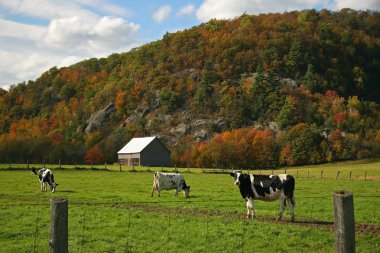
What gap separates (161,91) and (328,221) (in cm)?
14691

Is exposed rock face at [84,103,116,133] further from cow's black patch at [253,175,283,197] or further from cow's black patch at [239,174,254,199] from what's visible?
cow's black patch at [253,175,283,197]

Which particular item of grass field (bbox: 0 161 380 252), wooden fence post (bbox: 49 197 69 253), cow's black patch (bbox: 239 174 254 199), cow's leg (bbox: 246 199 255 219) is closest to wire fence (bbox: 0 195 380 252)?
grass field (bbox: 0 161 380 252)

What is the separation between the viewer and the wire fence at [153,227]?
13.5 m

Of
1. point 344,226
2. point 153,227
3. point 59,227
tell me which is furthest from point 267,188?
point 59,227

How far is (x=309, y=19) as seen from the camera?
625ft

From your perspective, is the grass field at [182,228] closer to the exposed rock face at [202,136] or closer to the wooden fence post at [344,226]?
the wooden fence post at [344,226]

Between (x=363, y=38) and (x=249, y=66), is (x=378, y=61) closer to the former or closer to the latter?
(x=363, y=38)

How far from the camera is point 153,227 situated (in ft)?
53.8

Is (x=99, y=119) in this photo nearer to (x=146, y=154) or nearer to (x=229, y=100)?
(x=229, y=100)

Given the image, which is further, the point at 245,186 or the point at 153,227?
the point at 245,186

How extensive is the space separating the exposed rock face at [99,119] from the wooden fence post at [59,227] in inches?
6308

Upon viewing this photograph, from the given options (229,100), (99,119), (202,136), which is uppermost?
(229,100)

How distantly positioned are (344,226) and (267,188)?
1340 cm

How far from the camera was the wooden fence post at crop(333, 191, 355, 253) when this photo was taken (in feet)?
21.8
